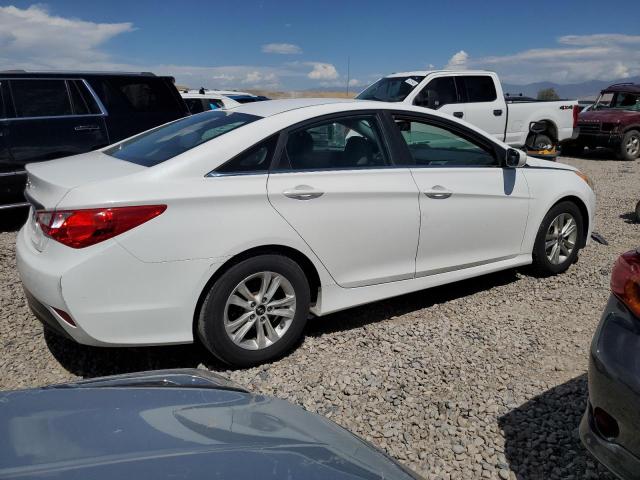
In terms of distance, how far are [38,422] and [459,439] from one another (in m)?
2.06

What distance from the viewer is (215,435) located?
61.9 inches

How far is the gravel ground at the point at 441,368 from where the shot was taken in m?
2.84

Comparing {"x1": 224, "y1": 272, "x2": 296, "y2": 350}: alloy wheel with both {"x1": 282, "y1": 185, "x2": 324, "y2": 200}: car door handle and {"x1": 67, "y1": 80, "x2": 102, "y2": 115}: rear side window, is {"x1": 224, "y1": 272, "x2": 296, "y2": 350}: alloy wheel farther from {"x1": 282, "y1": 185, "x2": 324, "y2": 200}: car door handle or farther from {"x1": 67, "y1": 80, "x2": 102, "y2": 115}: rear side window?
{"x1": 67, "y1": 80, "x2": 102, "y2": 115}: rear side window

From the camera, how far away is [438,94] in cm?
1039

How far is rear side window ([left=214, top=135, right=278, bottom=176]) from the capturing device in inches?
132

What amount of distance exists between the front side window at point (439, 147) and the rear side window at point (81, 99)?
438 cm

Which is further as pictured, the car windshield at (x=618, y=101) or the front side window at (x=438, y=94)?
the car windshield at (x=618, y=101)

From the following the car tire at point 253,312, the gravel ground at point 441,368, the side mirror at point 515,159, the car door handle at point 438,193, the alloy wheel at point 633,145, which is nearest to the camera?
the gravel ground at point 441,368

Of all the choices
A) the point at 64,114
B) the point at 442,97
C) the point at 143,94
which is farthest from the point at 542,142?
the point at 64,114

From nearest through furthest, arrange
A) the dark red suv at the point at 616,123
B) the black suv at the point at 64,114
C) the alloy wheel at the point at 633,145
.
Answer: the black suv at the point at 64,114, the dark red suv at the point at 616,123, the alloy wheel at the point at 633,145

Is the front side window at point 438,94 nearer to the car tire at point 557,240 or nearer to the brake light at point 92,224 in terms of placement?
the car tire at point 557,240

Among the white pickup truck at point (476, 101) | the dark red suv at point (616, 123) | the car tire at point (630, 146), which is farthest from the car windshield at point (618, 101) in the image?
the white pickup truck at point (476, 101)

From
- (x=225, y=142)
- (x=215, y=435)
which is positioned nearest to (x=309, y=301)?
(x=225, y=142)

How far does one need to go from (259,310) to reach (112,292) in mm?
860
